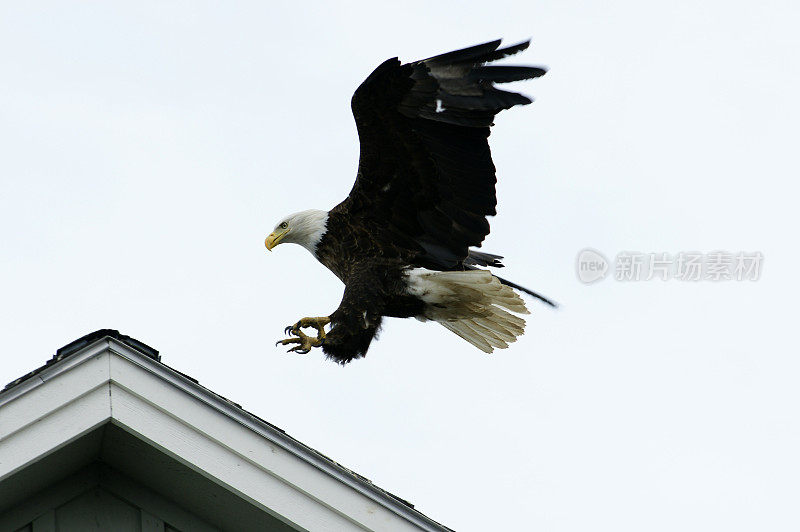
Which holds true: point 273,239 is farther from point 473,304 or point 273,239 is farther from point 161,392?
point 161,392

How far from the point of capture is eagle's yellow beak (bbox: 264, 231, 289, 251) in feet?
21.3

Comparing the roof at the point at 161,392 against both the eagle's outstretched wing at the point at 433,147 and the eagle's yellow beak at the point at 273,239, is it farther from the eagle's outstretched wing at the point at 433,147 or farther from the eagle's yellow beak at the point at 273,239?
the eagle's yellow beak at the point at 273,239

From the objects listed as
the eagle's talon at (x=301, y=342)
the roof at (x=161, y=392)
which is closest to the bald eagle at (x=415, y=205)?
the eagle's talon at (x=301, y=342)

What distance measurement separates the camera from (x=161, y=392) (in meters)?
2.72

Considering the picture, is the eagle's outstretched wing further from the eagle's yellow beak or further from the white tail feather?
the eagle's yellow beak

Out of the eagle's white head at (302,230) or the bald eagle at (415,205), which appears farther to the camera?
the eagle's white head at (302,230)

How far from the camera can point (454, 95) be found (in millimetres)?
5484

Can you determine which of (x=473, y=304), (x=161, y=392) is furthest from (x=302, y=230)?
(x=161, y=392)

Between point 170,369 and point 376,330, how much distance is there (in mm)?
3043

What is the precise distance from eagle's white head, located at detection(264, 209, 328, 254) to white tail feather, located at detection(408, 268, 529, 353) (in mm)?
612

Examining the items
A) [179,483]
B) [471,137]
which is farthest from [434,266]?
[179,483]

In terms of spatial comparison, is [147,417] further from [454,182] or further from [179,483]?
[454,182]

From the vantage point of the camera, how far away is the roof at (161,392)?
8.72 ft

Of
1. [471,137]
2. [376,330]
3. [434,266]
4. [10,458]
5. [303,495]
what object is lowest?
[10,458]
